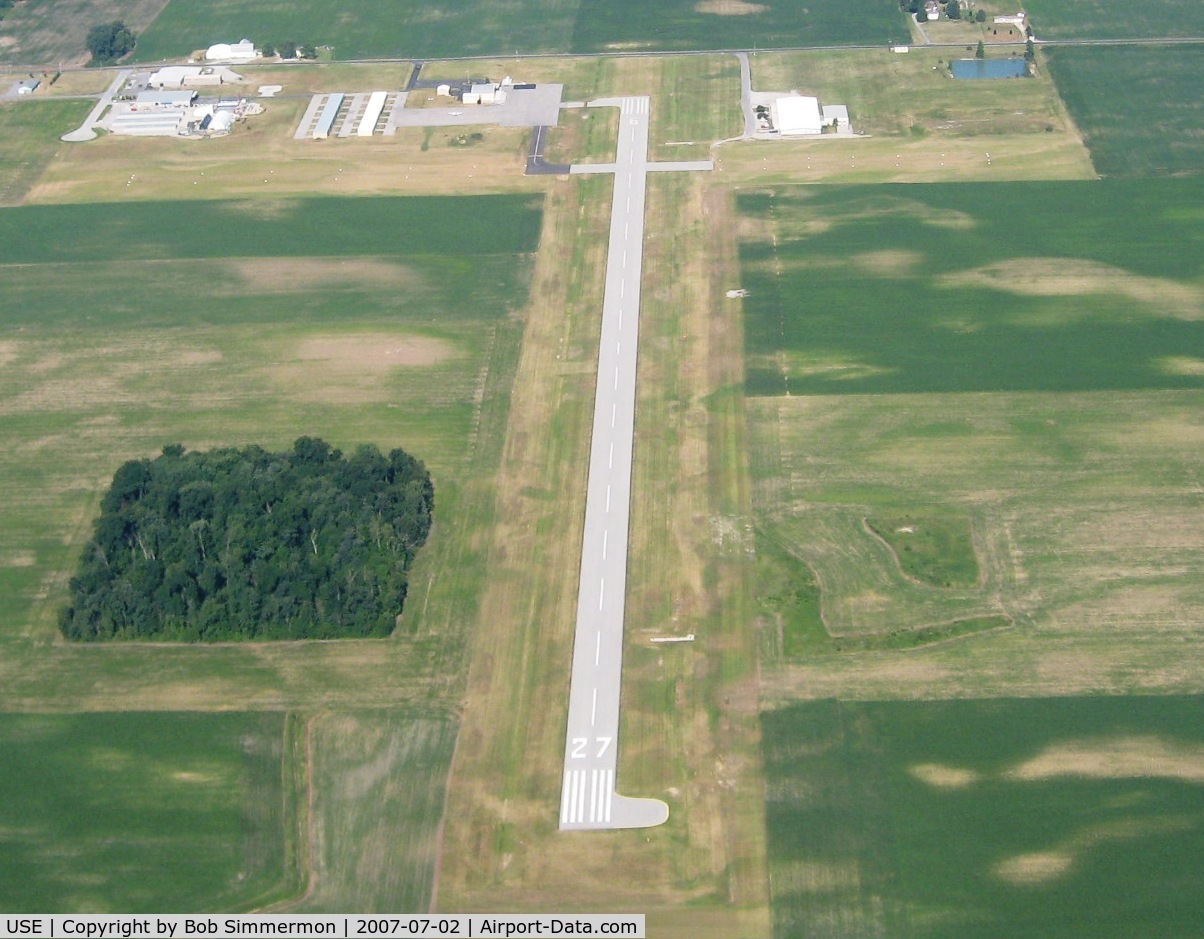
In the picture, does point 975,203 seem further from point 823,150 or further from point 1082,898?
point 1082,898

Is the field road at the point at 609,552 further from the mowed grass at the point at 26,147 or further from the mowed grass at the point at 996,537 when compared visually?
the mowed grass at the point at 26,147

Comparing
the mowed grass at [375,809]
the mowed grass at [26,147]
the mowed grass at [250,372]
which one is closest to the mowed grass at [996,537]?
the mowed grass at [375,809]

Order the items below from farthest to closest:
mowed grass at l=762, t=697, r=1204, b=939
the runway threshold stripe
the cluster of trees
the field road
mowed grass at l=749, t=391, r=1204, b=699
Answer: the cluster of trees, mowed grass at l=749, t=391, r=1204, b=699, the field road, the runway threshold stripe, mowed grass at l=762, t=697, r=1204, b=939

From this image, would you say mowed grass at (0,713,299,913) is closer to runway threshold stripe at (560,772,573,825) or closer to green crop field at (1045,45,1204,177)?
runway threshold stripe at (560,772,573,825)

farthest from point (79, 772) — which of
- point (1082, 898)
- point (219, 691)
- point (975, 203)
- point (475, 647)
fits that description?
point (975, 203)

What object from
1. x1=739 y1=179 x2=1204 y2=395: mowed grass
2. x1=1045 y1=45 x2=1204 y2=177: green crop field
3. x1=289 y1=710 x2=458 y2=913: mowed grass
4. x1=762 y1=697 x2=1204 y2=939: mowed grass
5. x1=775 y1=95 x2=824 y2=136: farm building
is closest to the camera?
x1=762 y1=697 x2=1204 y2=939: mowed grass

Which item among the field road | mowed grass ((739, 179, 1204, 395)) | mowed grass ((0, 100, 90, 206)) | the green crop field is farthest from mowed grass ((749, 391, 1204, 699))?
mowed grass ((0, 100, 90, 206))

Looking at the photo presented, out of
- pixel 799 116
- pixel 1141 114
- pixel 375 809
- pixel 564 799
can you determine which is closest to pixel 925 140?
pixel 799 116

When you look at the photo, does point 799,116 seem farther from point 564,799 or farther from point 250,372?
point 564,799
